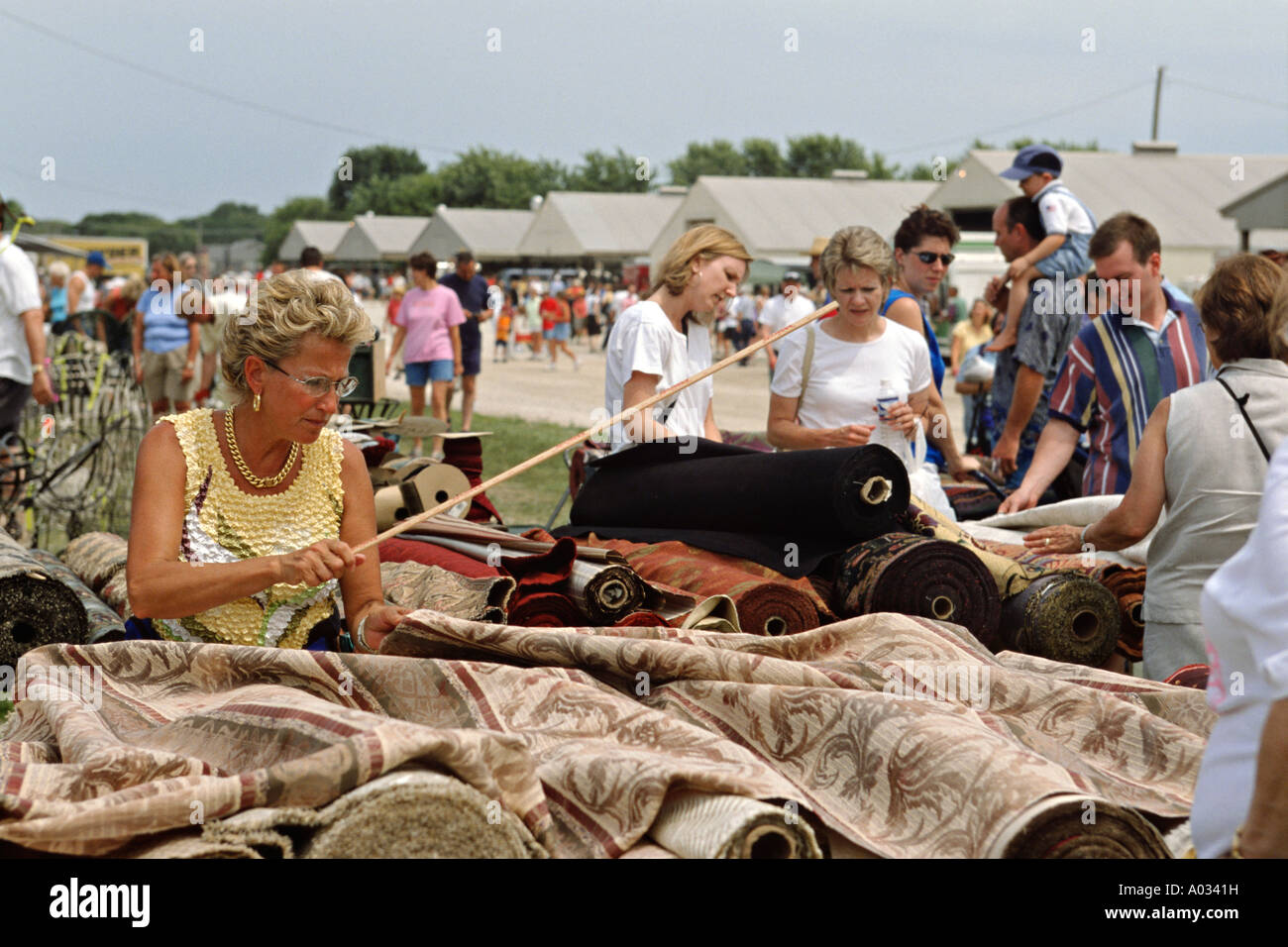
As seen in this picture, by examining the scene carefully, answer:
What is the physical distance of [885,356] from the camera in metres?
5.49

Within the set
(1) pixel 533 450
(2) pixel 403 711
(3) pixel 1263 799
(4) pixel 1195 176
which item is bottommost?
(1) pixel 533 450

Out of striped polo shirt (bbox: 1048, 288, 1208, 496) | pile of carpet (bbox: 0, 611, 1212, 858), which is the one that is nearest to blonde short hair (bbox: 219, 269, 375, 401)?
pile of carpet (bbox: 0, 611, 1212, 858)

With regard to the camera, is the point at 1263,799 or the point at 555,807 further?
the point at 555,807

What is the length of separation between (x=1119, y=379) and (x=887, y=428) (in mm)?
887

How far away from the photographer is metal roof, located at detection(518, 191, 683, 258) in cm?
6750

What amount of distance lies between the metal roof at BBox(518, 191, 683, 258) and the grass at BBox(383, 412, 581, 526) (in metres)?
50.9

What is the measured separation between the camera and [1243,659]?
1812 mm

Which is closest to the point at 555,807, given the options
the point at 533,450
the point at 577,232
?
the point at 533,450

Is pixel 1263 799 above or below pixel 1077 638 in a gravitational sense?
above

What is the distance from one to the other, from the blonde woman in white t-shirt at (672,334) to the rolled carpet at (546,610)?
117 centimetres

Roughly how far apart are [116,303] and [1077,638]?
15858 mm

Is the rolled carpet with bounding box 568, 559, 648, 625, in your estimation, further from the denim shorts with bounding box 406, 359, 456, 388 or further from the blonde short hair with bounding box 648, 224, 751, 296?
the denim shorts with bounding box 406, 359, 456, 388
